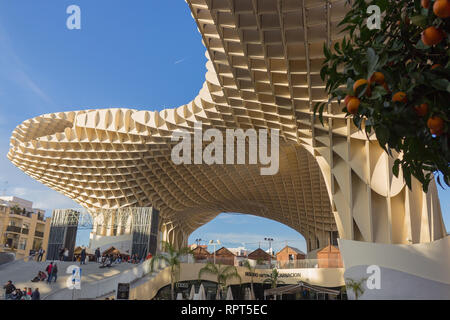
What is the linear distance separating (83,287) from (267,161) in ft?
76.7

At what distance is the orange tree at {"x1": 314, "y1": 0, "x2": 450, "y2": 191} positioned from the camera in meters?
2.88

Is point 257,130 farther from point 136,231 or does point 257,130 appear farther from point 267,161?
point 136,231

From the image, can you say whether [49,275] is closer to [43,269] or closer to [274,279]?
[43,269]

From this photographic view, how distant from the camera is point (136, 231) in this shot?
136ft

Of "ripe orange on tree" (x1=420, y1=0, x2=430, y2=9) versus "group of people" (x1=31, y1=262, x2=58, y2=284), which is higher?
"ripe orange on tree" (x1=420, y1=0, x2=430, y2=9)

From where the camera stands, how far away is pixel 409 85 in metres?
2.97

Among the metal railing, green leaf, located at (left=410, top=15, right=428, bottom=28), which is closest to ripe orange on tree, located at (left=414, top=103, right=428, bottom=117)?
green leaf, located at (left=410, top=15, right=428, bottom=28)

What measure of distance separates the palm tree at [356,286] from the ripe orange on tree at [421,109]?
20.6 metres

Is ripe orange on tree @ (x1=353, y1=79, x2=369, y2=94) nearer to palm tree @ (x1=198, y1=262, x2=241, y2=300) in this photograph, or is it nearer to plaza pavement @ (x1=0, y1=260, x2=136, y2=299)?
plaza pavement @ (x1=0, y1=260, x2=136, y2=299)

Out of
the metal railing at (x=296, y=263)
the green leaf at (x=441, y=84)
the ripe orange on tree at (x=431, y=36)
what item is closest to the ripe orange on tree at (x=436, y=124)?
the green leaf at (x=441, y=84)

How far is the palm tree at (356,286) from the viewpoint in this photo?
2139cm
